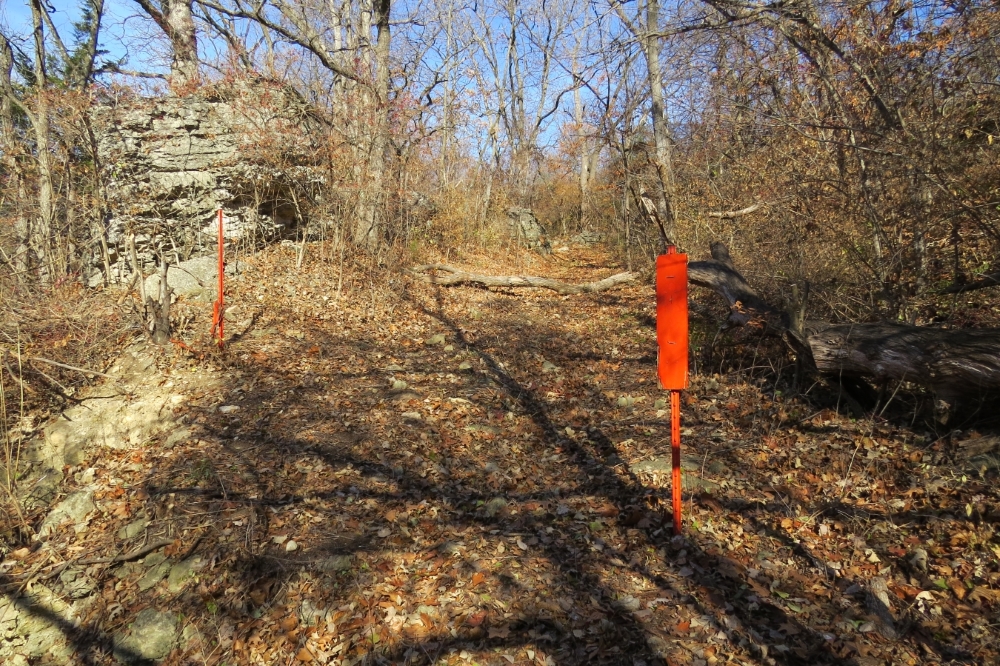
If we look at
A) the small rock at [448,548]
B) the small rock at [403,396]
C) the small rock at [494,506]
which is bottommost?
the small rock at [448,548]

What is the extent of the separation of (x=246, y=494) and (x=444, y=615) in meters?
2.35

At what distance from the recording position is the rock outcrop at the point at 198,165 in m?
10.6

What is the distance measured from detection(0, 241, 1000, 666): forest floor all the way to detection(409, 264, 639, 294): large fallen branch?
219 inches

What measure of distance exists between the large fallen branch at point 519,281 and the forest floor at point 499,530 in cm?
556

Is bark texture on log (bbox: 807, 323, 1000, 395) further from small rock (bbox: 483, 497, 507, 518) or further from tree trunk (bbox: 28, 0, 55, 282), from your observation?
tree trunk (bbox: 28, 0, 55, 282)

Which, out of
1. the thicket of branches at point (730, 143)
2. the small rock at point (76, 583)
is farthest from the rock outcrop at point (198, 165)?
the small rock at point (76, 583)

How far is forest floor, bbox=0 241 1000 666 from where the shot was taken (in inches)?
131

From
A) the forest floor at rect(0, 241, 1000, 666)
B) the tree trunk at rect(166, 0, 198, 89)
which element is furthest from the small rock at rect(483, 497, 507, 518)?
the tree trunk at rect(166, 0, 198, 89)

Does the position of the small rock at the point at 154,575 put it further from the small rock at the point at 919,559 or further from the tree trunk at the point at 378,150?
the tree trunk at the point at 378,150

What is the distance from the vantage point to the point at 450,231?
1764cm

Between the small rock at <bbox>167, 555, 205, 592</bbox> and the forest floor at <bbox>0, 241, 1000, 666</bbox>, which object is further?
the small rock at <bbox>167, 555, 205, 592</bbox>

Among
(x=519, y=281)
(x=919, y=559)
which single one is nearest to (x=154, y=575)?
(x=919, y=559)

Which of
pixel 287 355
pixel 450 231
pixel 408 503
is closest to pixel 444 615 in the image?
pixel 408 503

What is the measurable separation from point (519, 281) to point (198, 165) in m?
6.92
